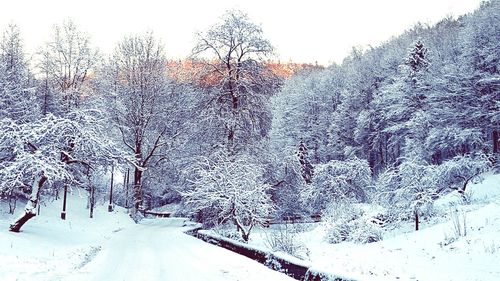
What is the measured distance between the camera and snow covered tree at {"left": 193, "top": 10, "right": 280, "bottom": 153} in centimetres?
2231

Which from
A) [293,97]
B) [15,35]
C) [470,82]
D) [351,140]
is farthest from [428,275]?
[293,97]

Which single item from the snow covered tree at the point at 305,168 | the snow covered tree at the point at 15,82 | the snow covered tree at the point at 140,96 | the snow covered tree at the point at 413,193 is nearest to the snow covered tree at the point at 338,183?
the snow covered tree at the point at 305,168

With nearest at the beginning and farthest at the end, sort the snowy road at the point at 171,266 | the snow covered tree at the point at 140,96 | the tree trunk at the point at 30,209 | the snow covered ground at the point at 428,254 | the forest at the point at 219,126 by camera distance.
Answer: the snow covered ground at the point at 428,254
the snowy road at the point at 171,266
the tree trunk at the point at 30,209
the forest at the point at 219,126
the snow covered tree at the point at 140,96

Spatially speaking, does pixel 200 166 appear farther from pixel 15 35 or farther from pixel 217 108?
pixel 15 35

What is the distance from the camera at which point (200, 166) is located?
20453 mm

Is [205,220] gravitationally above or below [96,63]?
below

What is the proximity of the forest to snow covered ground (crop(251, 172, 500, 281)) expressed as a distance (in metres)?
1.72

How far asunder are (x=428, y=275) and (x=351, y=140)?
46.8m

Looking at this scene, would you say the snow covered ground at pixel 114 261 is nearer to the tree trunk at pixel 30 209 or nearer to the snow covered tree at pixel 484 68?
the tree trunk at pixel 30 209

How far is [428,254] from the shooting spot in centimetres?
1119

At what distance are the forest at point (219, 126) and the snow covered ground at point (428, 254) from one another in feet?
5.63

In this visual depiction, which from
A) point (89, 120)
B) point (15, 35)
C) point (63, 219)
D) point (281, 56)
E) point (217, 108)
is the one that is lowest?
point (63, 219)

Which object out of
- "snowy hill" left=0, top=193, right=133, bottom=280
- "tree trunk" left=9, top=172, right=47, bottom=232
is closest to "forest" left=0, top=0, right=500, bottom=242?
"tree trunk" left=9, top=172, right=47, bottom=232

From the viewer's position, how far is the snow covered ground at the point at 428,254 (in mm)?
8453
